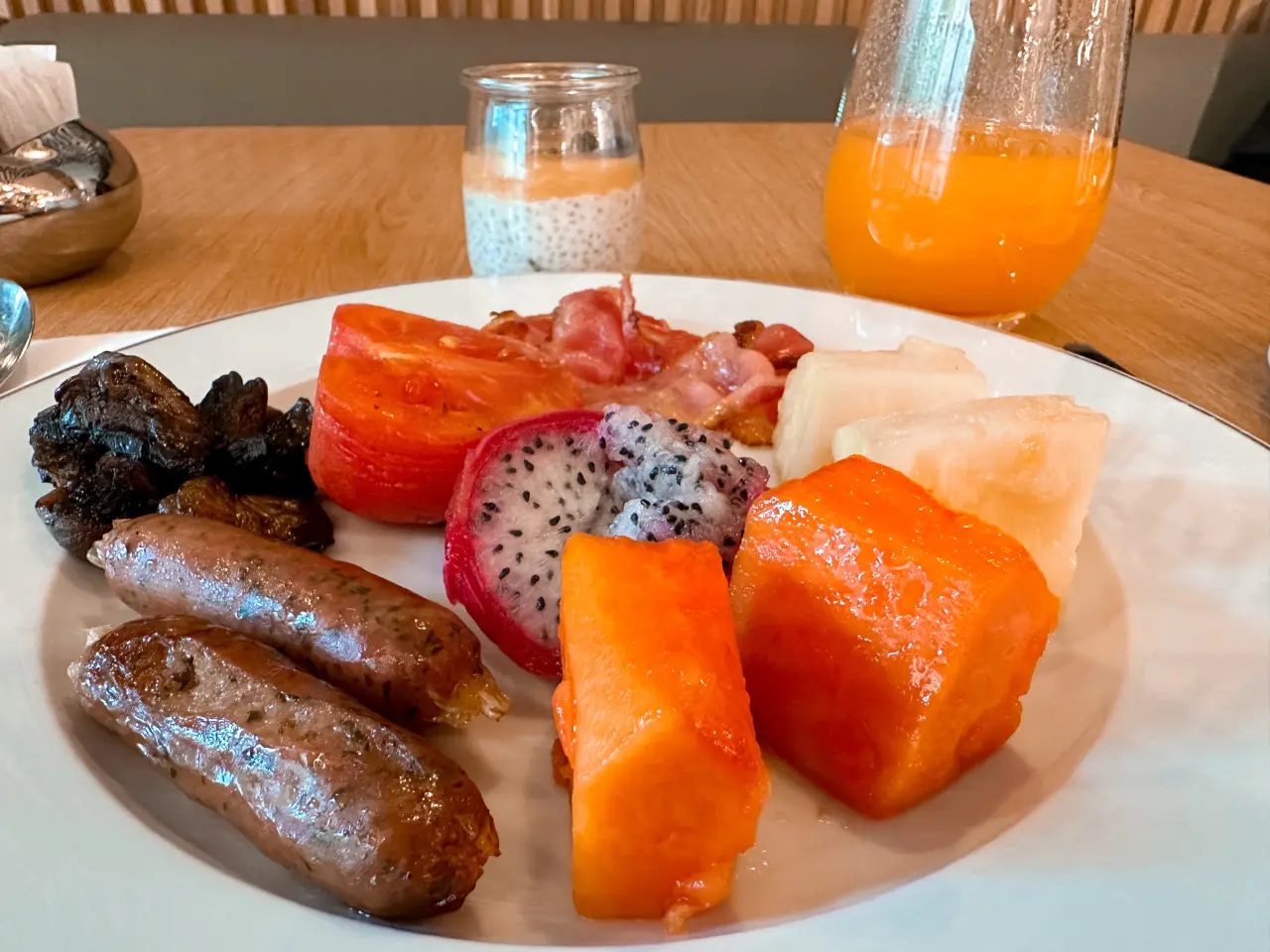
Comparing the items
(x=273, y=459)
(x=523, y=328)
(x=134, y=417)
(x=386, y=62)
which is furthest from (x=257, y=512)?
(x=386, y=62)

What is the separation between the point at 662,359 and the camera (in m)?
1.73

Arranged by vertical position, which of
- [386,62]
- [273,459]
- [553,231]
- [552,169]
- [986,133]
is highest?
[986,133]

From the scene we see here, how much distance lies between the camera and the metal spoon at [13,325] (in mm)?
1680

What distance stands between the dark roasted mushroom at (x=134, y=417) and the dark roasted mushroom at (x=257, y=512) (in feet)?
0.15

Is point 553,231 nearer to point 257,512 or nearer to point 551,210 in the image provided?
point 551,210

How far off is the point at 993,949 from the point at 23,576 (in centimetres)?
115

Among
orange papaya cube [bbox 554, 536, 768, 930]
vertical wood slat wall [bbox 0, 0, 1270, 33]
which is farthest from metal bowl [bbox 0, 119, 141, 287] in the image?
vertical wood slat wall [bbox 0, 0, 1270, 33]

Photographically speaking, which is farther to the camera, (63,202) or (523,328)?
(63,202)

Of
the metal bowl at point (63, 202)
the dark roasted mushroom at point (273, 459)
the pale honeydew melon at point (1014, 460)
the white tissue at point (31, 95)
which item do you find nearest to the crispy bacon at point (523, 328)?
the dark roasted mushroom at point (273, 459)

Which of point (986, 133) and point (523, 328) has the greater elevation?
point (986, 133)

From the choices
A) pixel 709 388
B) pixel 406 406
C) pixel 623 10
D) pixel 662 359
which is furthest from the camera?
pixel 623 10

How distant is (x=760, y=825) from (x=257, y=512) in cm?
81

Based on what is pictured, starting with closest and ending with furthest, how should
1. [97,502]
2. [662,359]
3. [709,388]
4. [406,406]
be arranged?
[97,502], [406,406], [709,388], [662,359]

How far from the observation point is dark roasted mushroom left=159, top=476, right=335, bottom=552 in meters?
1.25
